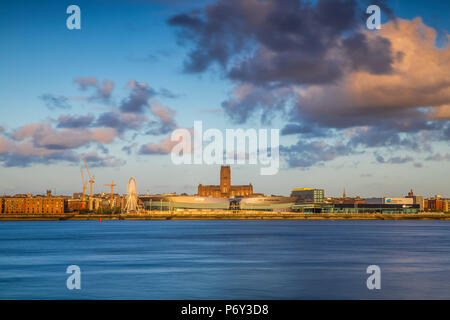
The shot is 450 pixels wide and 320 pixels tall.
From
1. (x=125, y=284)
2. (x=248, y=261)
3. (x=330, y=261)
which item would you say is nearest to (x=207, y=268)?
(x=248, y=261)

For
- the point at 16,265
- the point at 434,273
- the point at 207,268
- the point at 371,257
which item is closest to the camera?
the point at 434,273

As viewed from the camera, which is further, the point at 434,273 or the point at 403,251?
the point at 403,251

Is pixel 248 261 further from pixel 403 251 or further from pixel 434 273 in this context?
pixel 403 251

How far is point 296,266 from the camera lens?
4744cm

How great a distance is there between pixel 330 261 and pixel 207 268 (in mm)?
14014

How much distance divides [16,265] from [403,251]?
44.8m

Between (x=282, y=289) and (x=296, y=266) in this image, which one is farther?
(x=296, y=266)

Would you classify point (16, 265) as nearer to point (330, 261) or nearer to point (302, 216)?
point (330, 261)
